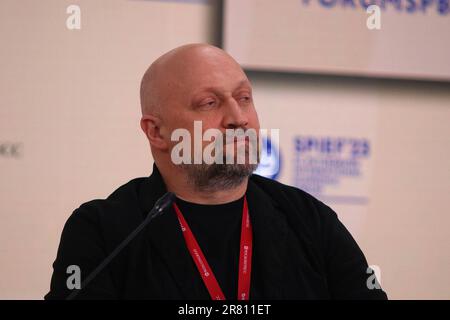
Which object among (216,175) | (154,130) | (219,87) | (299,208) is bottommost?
(299,208)

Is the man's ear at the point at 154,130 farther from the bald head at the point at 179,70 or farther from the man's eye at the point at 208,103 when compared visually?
the man's eye at the point at 208,103

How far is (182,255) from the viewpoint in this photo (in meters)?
1.59

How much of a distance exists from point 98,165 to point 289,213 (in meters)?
0.99

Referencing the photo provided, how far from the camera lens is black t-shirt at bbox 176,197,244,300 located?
5.24 feet

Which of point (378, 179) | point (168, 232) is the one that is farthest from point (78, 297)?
point (378, 179)

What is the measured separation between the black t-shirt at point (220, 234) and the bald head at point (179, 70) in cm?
29

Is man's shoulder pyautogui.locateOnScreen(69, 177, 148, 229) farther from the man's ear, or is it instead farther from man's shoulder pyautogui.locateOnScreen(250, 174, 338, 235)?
man's shoulder pyautogui.locateOnScreen(250, 174, 338, 235)

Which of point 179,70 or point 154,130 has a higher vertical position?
point 179,70

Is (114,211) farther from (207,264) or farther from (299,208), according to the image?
(299,208)

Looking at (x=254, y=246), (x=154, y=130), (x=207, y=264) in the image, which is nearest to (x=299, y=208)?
(x=254, y=246)

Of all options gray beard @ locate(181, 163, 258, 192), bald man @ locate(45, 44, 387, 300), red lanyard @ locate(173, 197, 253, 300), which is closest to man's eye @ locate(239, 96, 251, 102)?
bald man @ locate(45, 44, 387, 300)

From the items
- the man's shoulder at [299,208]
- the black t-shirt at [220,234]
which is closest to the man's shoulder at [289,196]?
the man's shoulder at [299,208]

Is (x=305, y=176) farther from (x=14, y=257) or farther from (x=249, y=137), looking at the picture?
(x=14, y=257)

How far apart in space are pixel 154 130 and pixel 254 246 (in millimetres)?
424
